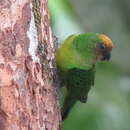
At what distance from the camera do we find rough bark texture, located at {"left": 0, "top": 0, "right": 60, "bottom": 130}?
202 centimetres

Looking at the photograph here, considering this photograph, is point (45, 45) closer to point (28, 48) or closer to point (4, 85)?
point (28, 48)

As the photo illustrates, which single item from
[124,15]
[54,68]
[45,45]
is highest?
[45,45]

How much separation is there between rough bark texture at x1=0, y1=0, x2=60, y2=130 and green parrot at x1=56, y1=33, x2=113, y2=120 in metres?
0.31

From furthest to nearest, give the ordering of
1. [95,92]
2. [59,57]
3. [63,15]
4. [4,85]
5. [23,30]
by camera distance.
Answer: [95,92] → [63,15] → [59,57] → [23,30] → [4,85]

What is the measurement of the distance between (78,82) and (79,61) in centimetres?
12

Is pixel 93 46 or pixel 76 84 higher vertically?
pixel 93 46

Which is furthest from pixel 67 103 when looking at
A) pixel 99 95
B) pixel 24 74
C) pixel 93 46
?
pixel 99 95

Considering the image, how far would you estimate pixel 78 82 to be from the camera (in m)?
2.60

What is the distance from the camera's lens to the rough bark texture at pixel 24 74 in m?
2.02

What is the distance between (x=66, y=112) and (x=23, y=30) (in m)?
0.67

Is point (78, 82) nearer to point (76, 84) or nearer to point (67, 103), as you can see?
point (76, 84)

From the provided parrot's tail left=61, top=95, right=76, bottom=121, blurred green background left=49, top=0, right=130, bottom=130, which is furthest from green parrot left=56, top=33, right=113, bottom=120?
blurred green background left=49, top=0, right=130, bottom=130

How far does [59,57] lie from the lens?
2596 mm

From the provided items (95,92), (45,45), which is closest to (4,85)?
(45,45)
